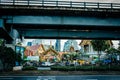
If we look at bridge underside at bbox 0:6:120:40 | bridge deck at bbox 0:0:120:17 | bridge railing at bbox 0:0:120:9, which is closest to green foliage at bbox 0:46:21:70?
bridge underside at bbox 0:6:120:40

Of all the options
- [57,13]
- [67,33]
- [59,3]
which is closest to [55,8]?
[57,13]

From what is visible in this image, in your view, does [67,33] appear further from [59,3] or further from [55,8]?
[55,8]

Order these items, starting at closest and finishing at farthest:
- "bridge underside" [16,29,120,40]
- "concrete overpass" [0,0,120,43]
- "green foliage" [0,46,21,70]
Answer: "concrete overpass" [0,0,120,43] → "green foliage" [0,46,21,70] → "bridge underside" [16,29,120,40]

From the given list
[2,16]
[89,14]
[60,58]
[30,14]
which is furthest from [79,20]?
[60,58]

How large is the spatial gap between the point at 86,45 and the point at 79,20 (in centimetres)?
6911

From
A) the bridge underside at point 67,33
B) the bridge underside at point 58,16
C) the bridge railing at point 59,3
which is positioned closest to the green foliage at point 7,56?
the bridge underside at point 58,16

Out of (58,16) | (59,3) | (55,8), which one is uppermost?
(59,3)

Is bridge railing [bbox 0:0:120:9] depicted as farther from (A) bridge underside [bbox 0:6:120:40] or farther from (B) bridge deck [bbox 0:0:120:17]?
(A) bridge underside [bbox 0:6:120:40]

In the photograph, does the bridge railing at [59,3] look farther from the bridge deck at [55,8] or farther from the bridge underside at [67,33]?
the bridge underside at [67,33]

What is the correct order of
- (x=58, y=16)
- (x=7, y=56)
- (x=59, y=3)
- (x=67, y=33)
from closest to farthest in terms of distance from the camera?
(x=59, y=3), (x=58, y=16), (x=7, y=56), (x=67, y=33)

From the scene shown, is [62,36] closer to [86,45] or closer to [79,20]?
[79,20]

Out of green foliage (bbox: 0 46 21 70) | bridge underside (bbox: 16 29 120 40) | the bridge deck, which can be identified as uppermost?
the bridge deck

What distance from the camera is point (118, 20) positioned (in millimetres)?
31031

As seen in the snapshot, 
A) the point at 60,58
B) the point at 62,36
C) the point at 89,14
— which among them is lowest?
the point at 60,58
